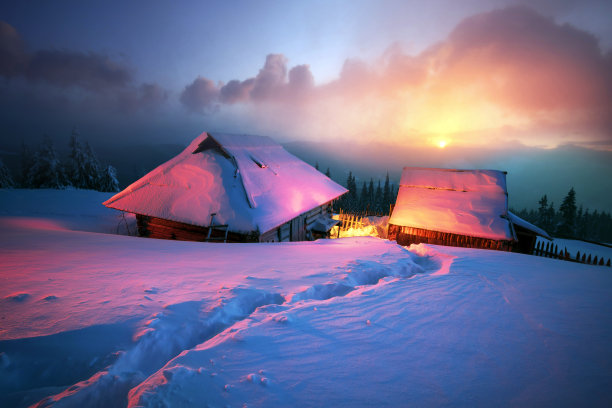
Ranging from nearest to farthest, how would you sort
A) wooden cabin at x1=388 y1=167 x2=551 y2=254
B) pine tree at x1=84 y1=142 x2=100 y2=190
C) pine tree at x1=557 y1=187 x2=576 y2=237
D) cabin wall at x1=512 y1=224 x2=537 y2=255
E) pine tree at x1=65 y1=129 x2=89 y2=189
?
wooden cabin at x1=388 y1=167 x2=551 y2=254 < cabin wall at x1=512 y1=224 x2=537 y2=255 < pine tree at x1=65 y1=129 x2=89 y2=189 < pine tree at x1=84 y1=142 x2=100 y2=190 < pine tree at x1=557 y1=187 x2=576 y2=237

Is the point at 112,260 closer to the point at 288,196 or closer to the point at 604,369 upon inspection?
the point at 604,369

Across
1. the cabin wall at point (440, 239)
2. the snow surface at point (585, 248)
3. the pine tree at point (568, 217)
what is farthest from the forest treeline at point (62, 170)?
the pine tree at point (568, 217)

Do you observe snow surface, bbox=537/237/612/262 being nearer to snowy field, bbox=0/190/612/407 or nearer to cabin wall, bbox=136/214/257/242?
snowy field, bbox=0/190/612/407

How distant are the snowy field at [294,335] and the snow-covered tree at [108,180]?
111ft

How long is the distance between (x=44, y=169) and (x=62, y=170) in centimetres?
160

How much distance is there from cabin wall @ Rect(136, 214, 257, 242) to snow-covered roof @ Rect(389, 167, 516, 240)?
314 inches

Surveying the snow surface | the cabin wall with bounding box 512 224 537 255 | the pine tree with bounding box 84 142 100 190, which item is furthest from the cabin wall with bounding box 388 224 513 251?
the pine tree with bounding box 84 142 100 190

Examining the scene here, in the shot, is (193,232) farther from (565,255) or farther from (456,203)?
(565,255)

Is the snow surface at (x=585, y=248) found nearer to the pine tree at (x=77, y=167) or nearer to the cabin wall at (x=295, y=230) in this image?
the cabin wall at (x=295, y=230)

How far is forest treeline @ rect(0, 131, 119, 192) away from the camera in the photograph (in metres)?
30.5

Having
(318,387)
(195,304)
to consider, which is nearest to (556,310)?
(318,387)

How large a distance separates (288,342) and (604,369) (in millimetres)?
3006

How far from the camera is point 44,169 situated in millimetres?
30609

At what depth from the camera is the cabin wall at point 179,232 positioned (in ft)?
32.3
